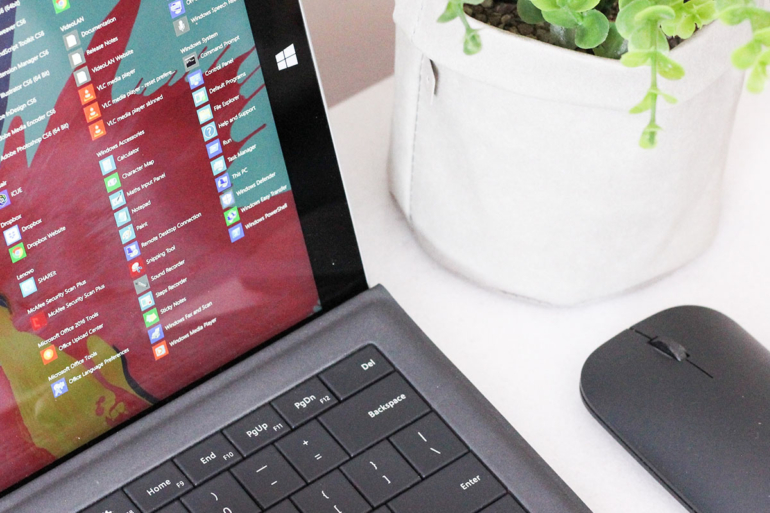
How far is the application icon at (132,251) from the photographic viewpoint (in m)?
0.39

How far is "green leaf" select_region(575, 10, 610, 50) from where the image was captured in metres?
0.35

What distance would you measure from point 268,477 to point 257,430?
0.09 feet

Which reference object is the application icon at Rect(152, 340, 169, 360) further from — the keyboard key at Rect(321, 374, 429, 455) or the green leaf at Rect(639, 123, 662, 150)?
the green leaf at Rect(639, 123, 662, 150)

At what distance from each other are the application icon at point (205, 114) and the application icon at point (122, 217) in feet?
0.18

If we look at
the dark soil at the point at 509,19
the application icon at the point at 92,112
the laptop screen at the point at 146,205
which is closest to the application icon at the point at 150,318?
the laptop screen at the point at 146,205

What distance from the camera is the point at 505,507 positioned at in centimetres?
39

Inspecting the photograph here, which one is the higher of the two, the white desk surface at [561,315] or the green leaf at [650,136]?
the green leaf at [650,136]

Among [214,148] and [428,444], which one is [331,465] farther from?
[214,148]

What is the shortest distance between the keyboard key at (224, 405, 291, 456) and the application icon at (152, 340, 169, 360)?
0.17 ft

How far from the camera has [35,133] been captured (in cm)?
34

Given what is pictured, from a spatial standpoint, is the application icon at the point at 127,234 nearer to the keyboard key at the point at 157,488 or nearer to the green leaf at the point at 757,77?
the keyboard key at the point at 157,488

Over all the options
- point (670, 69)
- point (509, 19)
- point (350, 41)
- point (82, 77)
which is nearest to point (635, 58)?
point (670, 69)

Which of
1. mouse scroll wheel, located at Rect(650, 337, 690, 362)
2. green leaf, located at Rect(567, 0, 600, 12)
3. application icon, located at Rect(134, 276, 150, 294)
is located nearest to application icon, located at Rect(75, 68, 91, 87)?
application icon, located at Rect(134, 276, 150, 294)

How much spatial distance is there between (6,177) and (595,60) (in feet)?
0.85
